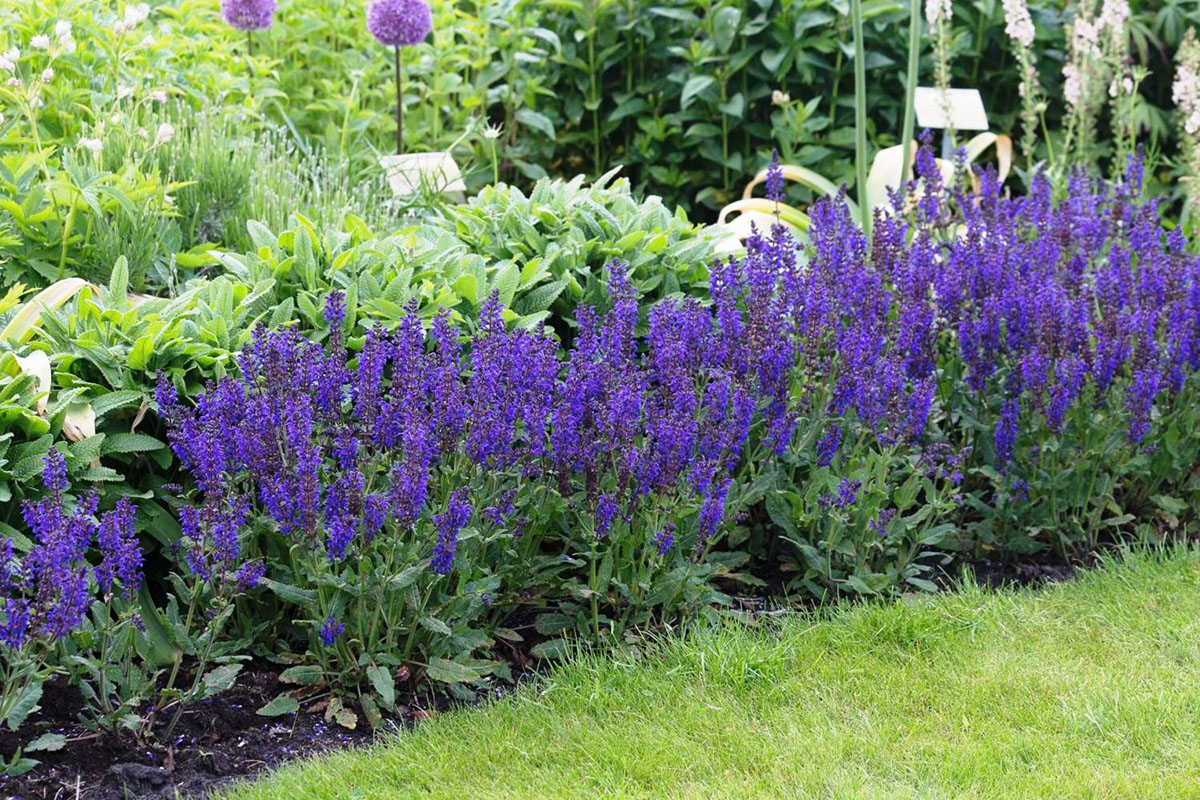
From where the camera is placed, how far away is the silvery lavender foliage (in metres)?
2.48

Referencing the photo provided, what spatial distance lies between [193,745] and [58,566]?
56 cm

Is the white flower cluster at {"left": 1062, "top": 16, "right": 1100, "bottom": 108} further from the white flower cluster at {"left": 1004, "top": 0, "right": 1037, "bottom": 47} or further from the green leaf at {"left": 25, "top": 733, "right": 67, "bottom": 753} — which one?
the green leaf at {"left": 25, "top": 733, "right": 67, "bottom": 753}

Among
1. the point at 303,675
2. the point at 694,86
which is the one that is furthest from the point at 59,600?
the point at 694,86

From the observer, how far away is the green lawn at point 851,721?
2762 mm

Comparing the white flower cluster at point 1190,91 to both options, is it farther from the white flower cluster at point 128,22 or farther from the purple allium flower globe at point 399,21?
the white flower cluster at point 128,22

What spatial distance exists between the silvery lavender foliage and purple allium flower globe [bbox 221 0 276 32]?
362 cm

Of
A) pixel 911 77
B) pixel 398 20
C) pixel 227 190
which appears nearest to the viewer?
pixel 227 190

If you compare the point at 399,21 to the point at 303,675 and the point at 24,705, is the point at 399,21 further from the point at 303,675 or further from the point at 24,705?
the point at 24,705

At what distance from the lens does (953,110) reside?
5.86 metres

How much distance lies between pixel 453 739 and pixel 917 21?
3304 mm

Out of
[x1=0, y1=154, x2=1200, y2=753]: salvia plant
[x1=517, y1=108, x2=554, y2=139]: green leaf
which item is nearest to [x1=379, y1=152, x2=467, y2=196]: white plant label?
[x1=517, y1=108, x2=554, y2=139]: green leaf

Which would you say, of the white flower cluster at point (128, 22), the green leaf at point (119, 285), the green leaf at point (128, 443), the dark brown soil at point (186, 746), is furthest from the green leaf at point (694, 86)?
the dark brown soil at point (186, 746)

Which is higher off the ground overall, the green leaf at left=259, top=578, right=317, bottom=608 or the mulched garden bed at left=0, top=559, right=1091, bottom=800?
the green leaf at left=259, top=578, right=317, bottom=608

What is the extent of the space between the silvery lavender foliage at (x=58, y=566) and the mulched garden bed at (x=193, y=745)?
304 mm
